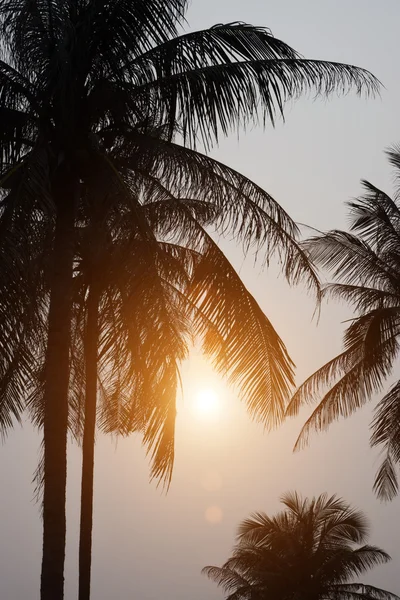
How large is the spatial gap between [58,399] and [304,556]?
86.6 ft

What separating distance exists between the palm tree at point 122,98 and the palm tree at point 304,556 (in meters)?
25.3

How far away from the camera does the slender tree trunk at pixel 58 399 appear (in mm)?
9797

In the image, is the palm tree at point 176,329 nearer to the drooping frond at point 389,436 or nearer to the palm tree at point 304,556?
the drooping frond at point 389,436

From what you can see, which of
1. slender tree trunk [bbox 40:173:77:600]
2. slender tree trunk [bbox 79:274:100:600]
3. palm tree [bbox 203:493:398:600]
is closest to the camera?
slender tree trunk [bbox 40:173:77:600]

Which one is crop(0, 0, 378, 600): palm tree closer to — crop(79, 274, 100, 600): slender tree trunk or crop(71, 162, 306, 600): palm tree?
crop(71, 162, 306, 600): palm tree

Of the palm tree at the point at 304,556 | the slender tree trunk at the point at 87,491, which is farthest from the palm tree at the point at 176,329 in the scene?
the palm tree at the point at 304,556

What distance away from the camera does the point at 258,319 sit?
10898mm

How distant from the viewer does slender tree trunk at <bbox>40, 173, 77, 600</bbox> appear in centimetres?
980

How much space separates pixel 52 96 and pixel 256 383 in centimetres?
396

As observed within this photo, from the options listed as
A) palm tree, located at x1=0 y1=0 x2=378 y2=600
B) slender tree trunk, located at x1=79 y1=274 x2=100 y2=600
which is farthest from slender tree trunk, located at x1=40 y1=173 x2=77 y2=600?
slender tree trunk, located at x1=79 y1=274 x2=100 y2=600

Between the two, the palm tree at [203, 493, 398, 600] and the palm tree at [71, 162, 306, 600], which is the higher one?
the palm tree at [203, 493, 398, 600]

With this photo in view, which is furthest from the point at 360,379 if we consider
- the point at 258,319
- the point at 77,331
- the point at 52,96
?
the point at 52,96

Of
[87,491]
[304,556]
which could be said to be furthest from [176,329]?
[304,556]

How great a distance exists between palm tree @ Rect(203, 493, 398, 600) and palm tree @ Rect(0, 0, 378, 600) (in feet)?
83.1
